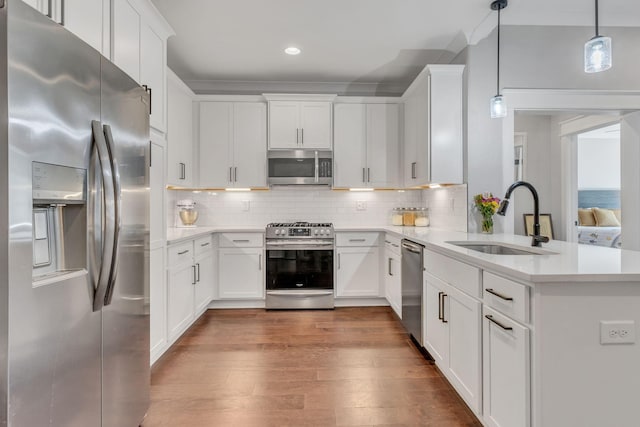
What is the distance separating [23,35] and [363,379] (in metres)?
2.39

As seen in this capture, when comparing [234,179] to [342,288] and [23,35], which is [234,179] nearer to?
[342,288]

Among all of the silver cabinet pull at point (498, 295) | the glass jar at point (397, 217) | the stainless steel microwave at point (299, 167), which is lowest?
the silver cabinet pull at point (498, 295)

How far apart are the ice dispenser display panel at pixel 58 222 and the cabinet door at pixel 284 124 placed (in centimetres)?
301

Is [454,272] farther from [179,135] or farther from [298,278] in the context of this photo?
[179,135]

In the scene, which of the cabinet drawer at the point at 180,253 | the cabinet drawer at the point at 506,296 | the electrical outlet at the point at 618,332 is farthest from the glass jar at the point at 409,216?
the electrical outlet at the point at 618,332

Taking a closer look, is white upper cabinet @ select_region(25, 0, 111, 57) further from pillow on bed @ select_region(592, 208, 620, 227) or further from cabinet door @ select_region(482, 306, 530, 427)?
pillow on bed @ select_region(592, 208, 620, 227)

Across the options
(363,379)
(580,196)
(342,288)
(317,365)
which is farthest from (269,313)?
(580,196)

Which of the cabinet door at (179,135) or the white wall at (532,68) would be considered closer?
the white wall at (532,68)

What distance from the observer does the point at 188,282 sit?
3.16 metres

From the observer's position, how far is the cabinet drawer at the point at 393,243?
3477 mm

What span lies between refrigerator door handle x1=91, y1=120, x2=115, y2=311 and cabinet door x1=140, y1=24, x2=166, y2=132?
1.08 metres

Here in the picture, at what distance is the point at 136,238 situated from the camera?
1.64 m

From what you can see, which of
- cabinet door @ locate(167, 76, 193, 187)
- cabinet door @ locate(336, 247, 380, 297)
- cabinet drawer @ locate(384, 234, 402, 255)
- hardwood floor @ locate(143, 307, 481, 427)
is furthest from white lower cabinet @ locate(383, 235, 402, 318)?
cabinet door @ locate(167, 76, 193, 187)

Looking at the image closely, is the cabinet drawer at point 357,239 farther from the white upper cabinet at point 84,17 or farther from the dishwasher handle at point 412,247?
the white upper cabinet at point 84,17
